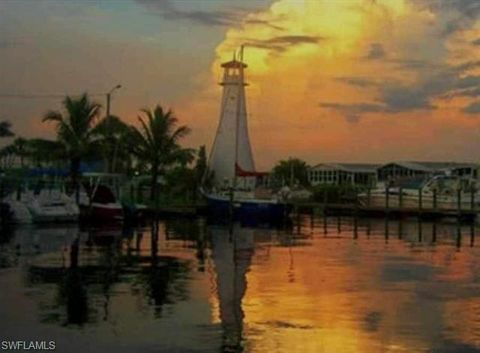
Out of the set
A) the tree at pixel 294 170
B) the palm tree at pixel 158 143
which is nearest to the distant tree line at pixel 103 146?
the palm tree at pixel 158 143

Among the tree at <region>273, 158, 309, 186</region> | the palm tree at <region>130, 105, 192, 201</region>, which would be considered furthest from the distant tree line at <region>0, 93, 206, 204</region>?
the tree at <region>273, 158, 309, 186</region>

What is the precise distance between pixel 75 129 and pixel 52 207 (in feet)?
30.5

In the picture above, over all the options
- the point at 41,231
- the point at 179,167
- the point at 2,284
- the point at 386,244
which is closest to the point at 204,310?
the point at 2,284

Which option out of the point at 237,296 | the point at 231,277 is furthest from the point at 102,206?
the point at 237,296

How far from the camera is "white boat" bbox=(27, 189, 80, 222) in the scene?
44.2 metres

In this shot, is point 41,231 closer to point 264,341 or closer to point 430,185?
point 264,341

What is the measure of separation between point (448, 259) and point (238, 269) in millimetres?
8135

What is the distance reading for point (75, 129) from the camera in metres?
53.1

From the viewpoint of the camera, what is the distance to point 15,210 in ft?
143

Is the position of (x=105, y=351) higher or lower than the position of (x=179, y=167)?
lower

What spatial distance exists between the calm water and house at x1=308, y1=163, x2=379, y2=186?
251 feet

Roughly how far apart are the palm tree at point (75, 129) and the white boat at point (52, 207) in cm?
633

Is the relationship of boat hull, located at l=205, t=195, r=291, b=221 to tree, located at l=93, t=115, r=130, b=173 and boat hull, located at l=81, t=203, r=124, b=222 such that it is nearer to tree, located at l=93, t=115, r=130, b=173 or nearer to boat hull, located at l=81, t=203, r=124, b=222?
tree, located at l=93, t=115, r=130, b=173

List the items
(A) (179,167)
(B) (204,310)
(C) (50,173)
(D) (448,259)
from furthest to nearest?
(A) (179,167) → (C) (50,173) → (D) (448,259) → (B) (204,310)
